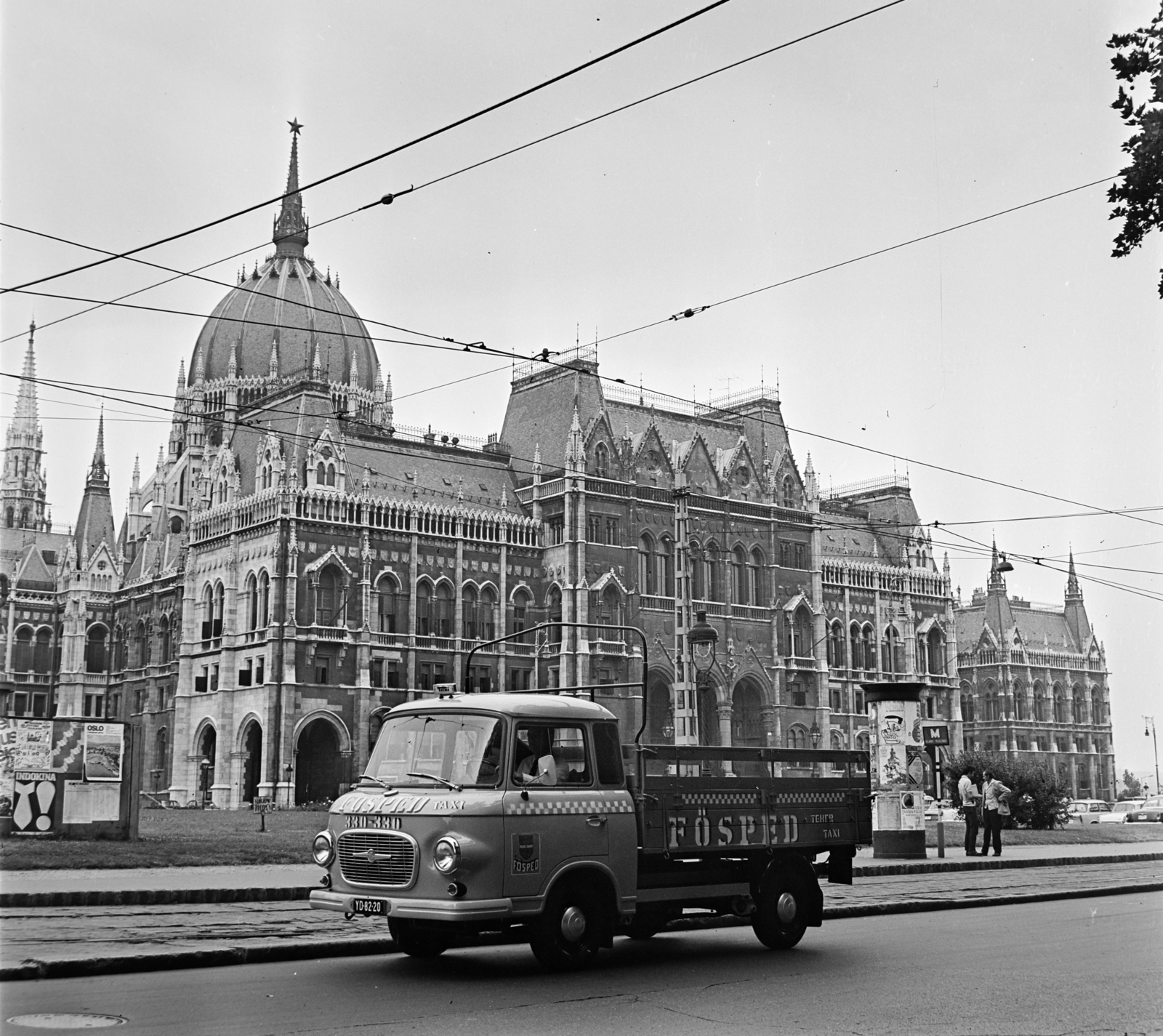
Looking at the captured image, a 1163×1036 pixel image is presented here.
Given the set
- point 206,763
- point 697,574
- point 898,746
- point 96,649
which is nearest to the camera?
point 898,746

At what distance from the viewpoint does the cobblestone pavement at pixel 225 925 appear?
13312 mm

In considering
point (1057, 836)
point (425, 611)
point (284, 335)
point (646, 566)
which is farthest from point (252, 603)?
point (1057, 836)

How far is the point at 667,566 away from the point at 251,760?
2261 centimetres

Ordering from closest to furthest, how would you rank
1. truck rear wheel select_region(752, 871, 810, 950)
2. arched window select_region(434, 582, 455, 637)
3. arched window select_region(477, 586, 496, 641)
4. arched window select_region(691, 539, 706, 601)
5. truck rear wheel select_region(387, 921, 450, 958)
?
1. truck rear wheel select_region(387, 921, 450, 958)
2. truck rear wheel select_region(752, 871, 810, 950)
3. arched window select_region(434, 582, 455, 637)
4. arched window select_region(477, 586, 496, 641)
5. arched window select_region(691, 539, 706, 601)

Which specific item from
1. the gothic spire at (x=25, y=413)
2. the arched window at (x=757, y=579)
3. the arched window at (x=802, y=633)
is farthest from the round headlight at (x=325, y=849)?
the gothic spire at (x=25, y=413)

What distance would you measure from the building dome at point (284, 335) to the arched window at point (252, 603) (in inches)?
688

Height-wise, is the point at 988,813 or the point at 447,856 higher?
the point at 988,813

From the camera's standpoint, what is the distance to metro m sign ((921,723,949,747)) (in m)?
32.2

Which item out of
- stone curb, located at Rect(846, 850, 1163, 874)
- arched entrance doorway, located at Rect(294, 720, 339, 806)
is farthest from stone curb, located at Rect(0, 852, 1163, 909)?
arched entrance doorway, located at Rect(294, 720, 339, 806)

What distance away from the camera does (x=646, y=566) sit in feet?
A: 242

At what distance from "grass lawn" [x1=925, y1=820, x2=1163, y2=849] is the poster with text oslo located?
57.8 feet

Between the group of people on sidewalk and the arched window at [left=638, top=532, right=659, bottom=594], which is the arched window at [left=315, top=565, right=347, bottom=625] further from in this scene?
the group of people on sidewalk

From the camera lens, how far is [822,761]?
53.3 feet

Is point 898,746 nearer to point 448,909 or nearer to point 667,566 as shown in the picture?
point 448,909
